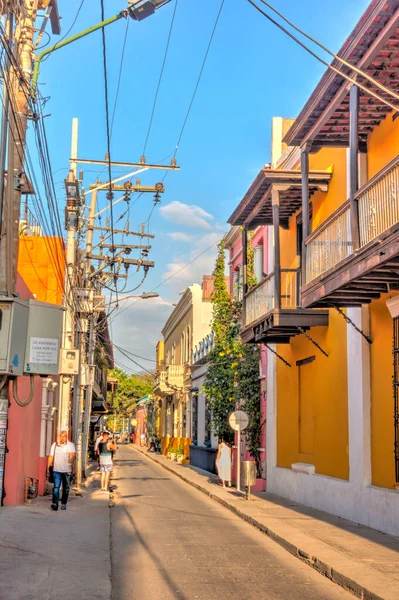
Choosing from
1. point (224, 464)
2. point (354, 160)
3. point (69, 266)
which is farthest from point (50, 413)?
point (354, 160)

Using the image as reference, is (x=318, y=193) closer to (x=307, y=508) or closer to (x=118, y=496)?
(x=307, y=508)

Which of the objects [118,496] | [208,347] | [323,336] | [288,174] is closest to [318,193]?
[288,174]

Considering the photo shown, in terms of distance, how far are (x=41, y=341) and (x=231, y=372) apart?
1645cm

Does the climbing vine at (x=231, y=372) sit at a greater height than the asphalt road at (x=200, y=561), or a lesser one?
greater

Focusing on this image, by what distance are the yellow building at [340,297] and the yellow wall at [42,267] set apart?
619cm

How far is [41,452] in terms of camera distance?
18.0 m

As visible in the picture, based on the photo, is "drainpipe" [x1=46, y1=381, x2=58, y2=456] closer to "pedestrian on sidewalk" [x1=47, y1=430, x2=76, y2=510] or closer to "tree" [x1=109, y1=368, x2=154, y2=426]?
"pedestrian on sidewalk" [x1=47, y1=430, x2=76, y2=510]

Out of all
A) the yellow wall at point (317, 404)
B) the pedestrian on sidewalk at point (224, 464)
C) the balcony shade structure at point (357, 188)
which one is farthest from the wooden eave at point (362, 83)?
the pedestrian on sidewalk at point (224, 464)


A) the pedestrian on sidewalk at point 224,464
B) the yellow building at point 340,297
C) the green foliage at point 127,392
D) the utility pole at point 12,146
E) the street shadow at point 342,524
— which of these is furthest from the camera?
the green foliage at point 127,392

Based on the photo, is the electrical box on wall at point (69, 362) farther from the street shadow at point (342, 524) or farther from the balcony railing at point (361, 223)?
the street shadow at point (342, 524)

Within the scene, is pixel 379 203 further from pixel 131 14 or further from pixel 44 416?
pixel 44 416

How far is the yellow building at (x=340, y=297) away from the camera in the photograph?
1062 cm

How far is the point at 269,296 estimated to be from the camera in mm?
16609

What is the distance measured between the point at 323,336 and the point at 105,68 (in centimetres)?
814
